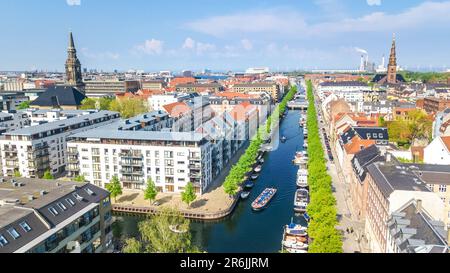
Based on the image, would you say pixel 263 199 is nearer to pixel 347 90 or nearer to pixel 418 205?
pixel 418 205

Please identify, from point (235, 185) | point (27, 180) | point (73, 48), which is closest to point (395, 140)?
point (235, 185)

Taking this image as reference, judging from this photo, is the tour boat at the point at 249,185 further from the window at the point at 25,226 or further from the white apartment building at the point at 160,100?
the white apartment building at the point at 160,100

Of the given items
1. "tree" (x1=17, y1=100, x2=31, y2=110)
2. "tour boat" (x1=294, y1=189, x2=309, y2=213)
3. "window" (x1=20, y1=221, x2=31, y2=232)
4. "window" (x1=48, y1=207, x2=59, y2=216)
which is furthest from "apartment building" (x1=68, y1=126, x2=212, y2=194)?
"tree" (x1=17, y1=100, x2=31, y2=110)

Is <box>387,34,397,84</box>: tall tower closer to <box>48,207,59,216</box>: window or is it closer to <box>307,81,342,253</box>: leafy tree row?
<box>307,81,342,253</box>: leafy tree row

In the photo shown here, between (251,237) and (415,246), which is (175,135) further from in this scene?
(415,246)

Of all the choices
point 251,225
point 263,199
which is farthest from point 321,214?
point 263,199
